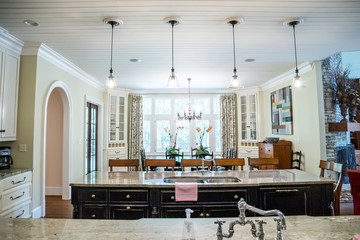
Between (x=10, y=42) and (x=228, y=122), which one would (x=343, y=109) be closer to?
(x=228, y=122)

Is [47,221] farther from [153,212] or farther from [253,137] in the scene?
[253,137]

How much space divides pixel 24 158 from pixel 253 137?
571cm

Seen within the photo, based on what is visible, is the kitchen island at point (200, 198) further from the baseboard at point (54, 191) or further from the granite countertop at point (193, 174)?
the baseboard at point (54, 191)

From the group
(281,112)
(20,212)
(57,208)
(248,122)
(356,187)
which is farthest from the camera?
(248,122)

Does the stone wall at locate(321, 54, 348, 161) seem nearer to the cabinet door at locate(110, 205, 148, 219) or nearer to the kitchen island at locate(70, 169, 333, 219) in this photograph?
the kitchen island at locate(70, 169, 333, 219)

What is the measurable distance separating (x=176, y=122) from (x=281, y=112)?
3186mm

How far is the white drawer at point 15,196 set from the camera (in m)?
2.93

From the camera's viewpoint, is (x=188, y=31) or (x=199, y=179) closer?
(x=199, y=179)

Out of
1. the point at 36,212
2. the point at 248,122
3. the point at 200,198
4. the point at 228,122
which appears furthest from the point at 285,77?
the point at 36,212

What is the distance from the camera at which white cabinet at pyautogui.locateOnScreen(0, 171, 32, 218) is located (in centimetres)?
292

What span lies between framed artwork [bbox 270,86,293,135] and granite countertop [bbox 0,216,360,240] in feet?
14.4

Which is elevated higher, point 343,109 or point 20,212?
point 343,109

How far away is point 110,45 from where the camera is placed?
12.3 ft

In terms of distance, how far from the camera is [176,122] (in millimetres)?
7605
